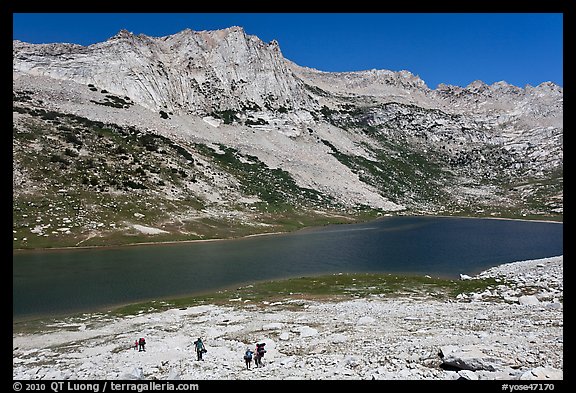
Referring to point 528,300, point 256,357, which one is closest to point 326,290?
point 528,300

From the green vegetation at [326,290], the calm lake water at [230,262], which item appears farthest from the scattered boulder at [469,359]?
the calm lake water at [230,262]

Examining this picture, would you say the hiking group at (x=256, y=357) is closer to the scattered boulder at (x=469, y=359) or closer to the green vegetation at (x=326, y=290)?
the scattered boulder at (x=469, y=359)

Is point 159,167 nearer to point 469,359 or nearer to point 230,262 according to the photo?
point 230,262

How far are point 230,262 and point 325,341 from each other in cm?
4098

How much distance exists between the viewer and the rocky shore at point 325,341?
18641mm

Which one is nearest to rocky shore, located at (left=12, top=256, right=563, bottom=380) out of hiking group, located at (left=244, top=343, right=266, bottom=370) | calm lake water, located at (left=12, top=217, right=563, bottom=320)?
hiking group, located at (left=244, top=343, right=266, bottom=370)

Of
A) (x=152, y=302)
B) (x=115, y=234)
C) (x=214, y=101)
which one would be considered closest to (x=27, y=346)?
(x=152, y=302)

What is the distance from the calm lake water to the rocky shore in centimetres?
1060

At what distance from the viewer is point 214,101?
196875 millimetres

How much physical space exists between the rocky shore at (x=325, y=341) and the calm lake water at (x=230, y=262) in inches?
417

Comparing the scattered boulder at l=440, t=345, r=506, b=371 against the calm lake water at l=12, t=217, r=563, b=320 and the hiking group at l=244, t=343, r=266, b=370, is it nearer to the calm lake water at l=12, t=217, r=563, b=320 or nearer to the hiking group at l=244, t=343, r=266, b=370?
the hiking group at l=244, t=343, r=266, b=370

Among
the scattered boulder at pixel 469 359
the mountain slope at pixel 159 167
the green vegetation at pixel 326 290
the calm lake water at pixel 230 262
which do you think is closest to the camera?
the scattered boulder at pixel 469 359

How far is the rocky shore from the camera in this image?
61.2 ft

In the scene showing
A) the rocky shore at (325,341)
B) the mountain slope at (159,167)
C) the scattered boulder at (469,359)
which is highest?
the mountain slope at (159,167)
